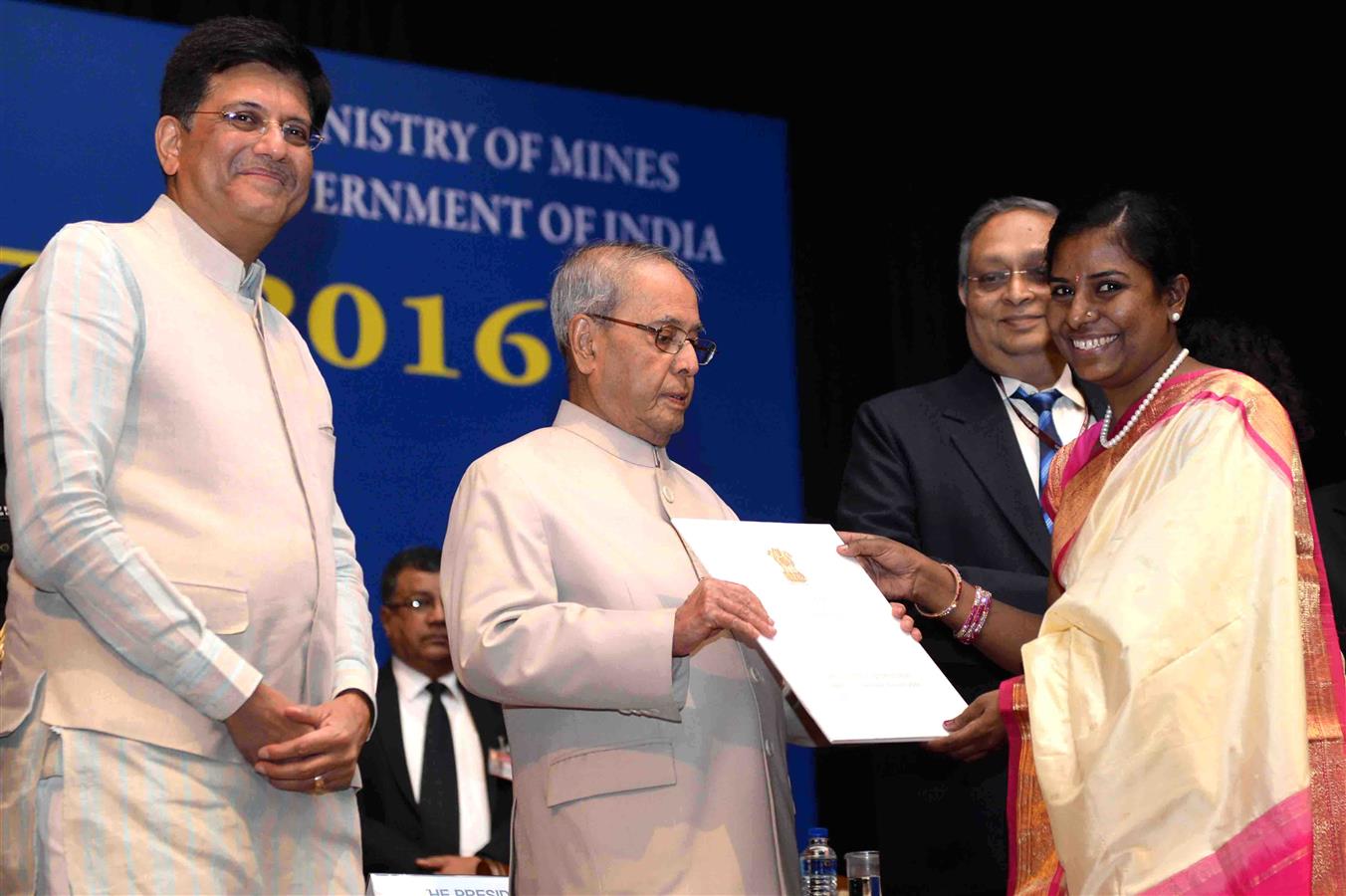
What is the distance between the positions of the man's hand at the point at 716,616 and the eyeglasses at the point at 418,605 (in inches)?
121

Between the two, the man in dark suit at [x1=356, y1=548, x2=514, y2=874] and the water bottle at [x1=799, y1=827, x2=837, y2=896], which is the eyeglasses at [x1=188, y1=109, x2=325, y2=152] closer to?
the water bottle at [x1=799, y1=827, x2=837, y2=896]

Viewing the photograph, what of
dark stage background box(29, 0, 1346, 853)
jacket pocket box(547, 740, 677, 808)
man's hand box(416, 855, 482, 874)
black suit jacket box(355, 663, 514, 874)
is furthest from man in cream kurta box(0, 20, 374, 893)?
dark stage background box(29, 0, 1346, 853)

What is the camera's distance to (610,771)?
2.99 m

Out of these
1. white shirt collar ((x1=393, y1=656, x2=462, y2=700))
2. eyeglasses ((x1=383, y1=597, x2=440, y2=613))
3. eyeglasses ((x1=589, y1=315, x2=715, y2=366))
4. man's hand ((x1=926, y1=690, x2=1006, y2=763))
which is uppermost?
eyeglasses ((x1=589, y1=315, x2=715, y2=366))

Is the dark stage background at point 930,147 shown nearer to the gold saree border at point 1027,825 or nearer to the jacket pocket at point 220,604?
the gold saree border at point 1027,825

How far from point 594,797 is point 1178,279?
1358 millimetres

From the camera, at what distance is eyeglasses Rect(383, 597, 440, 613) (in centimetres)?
589

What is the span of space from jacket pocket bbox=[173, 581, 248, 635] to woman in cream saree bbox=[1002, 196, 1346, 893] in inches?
49.2

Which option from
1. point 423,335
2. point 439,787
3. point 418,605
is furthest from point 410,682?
point 423,335

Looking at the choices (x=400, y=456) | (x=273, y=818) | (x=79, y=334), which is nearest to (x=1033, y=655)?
(x=273, y=818)

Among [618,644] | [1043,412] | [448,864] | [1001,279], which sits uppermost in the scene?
[1001,279]

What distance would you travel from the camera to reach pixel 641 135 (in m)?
6.14

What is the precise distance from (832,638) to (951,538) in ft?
2.82

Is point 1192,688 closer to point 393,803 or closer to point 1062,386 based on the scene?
point 1062,386
